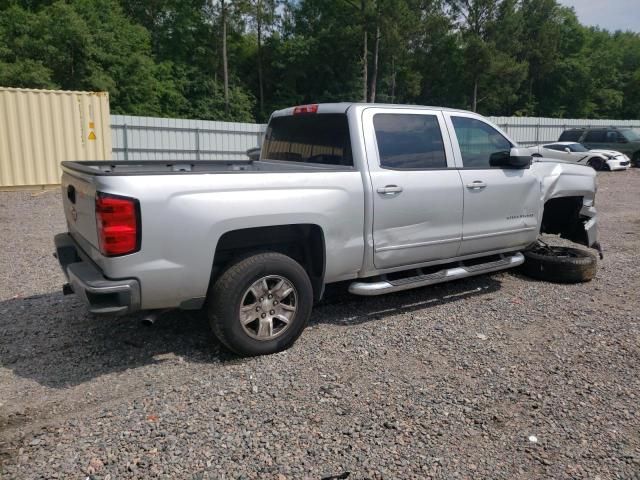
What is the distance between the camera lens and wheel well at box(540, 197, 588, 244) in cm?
647

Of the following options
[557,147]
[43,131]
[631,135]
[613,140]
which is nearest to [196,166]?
[43,131]

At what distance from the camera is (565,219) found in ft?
21.7

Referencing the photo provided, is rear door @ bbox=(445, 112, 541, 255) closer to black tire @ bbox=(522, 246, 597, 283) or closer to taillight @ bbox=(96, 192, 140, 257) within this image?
black tire @ bbox=(522, 246, 597, 283)

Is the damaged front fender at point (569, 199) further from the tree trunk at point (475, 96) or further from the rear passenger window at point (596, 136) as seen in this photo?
the tree trunk at point (475, 96)

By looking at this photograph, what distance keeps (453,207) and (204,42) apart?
39290 mm

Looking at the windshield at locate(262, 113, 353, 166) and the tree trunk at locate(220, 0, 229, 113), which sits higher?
the tree trunk at locate(220, 0, 229, 113)

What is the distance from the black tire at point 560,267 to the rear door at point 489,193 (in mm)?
525

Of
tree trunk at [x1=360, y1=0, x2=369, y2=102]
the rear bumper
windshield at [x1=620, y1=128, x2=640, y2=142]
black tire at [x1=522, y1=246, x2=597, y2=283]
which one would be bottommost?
black tire at [x1=522, y1=246, x2=597, y2=283]

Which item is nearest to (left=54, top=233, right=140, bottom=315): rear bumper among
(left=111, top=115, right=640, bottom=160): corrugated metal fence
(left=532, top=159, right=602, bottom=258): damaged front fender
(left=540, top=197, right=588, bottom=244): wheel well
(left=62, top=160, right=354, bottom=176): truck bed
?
(left=62, top=160, right=354, bottom=176): truck bed

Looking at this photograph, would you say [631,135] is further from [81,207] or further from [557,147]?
[81,207]

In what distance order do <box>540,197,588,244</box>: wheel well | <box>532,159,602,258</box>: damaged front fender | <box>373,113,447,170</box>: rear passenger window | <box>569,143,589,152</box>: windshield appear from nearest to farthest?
1. <box>373,113,447,170</box>: rear passenger window
2. <box>532,159,602,258</box>: damaged front fender
3. <box>540,197,588,244</box>: wheel well
4. <box>569,143,589,152</box>: windshield

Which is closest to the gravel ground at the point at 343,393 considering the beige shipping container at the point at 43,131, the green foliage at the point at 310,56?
the beige shipping container at the point at 43,131

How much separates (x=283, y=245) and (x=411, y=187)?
1241 mm

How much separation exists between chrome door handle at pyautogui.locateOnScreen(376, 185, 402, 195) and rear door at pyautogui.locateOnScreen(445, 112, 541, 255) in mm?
877
